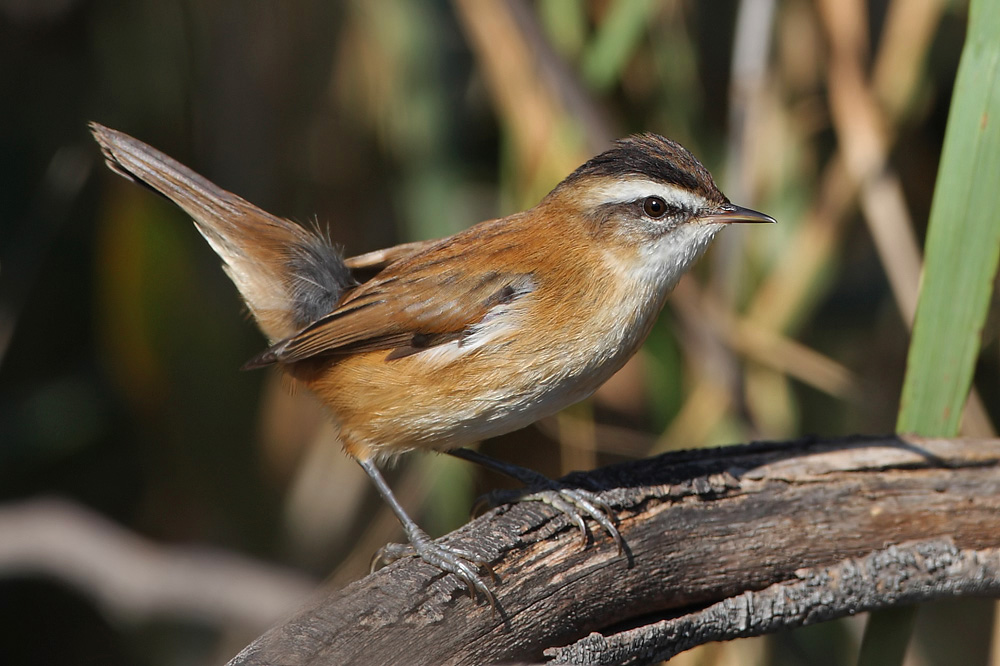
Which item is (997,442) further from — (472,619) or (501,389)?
(472,619)

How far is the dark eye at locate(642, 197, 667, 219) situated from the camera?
3.07 m

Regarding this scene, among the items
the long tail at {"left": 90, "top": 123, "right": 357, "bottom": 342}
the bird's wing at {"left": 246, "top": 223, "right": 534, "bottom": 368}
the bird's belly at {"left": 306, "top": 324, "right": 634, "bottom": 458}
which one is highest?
the long tail at {"left": 90, "top": 123, "right": 357, "bottom": 342}

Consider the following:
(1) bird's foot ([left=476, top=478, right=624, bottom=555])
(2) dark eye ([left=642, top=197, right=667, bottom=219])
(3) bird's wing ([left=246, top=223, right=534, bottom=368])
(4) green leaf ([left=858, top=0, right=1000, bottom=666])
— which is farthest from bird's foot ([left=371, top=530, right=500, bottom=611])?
(4) green leaf ([left=858, top=0, right=1000, bottom=666])

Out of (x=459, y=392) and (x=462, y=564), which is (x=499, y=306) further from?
(x=462, y=564)

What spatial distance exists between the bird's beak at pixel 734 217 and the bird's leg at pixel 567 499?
0.95 meters

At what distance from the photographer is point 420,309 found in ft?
10.1

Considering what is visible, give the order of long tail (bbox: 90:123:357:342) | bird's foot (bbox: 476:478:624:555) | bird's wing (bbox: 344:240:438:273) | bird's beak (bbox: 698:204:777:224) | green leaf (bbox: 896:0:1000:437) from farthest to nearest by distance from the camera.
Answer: bird's wing (bbox: 344:240:438:273) < long tail (bbox: 90:123:357:342) < bird's beak (bbox: 698:204:777:224) < bird's foot (bbox: 476:478:624:555) < green leaf (bbox: 896:0:1000:437)

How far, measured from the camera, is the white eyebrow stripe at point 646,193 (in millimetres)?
3055

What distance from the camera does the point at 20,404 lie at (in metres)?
4.69

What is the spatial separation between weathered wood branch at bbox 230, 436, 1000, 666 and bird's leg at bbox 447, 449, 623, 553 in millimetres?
38

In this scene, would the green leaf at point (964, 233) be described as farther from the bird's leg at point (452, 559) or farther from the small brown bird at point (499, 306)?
the bird's leg at point (452, 559)

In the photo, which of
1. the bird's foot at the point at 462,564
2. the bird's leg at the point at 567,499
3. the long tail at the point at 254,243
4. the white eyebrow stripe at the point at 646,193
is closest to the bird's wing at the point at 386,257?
the long tail at the point at 254,243

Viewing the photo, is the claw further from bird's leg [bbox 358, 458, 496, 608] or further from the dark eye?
the dark eye

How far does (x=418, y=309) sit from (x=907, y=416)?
1.57 metres
